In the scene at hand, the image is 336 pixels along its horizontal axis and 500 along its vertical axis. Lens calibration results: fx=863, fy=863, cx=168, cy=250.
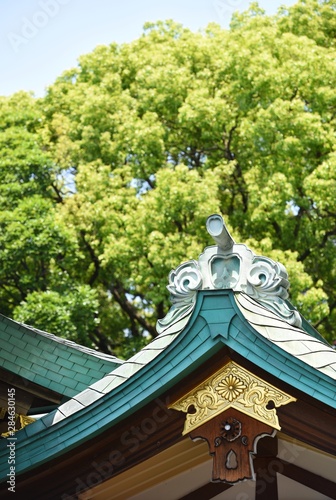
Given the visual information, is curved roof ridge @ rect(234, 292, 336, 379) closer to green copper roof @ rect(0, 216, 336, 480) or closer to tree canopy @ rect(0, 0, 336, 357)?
green copper roof @ rect(0, 216, 336, 480)

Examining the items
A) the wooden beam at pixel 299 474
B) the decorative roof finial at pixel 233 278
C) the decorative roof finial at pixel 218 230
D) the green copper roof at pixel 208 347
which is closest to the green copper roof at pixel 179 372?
the green copper roof at pixel 208 347

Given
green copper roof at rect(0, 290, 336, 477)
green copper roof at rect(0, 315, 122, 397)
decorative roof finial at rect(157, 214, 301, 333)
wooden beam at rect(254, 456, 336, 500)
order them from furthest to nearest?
green copper roof at rect(0, 315, 122, 397)
wooden beam at rect(254, 456, 336, 500)
decorative roof finial at rect(157, 214, 301, 333)
green copper roof at rect(0, 290, 336, 477)

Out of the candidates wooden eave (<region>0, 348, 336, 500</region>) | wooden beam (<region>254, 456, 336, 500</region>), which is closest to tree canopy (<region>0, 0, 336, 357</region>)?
wooden beam (<region>254, 456, 336, 500</region>)

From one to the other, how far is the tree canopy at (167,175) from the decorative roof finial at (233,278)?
11584 millimetres

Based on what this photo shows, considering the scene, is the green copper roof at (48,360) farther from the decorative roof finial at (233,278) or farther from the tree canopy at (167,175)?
the tree canopy at (167,175)

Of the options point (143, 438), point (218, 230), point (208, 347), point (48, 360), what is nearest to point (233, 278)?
point (218, 230)

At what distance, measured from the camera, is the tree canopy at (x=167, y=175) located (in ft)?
57.9

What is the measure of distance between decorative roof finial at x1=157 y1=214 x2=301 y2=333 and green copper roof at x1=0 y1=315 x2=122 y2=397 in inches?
47.9

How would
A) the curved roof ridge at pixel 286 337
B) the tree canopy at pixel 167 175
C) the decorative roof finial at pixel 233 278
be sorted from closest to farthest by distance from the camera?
the curved roof ridge at pixel 286 337 → the decorative roof finial at pixel 233 278 → the tree canopy at pixel 167 175

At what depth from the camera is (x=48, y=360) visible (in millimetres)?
5949

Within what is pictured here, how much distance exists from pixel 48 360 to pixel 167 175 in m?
12.2

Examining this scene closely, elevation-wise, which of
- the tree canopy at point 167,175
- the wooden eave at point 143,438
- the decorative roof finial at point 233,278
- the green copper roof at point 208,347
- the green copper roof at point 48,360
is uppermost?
the tree canopy at point 167,175

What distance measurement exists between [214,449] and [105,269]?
1581 centimetres

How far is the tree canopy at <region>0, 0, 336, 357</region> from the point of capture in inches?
695
